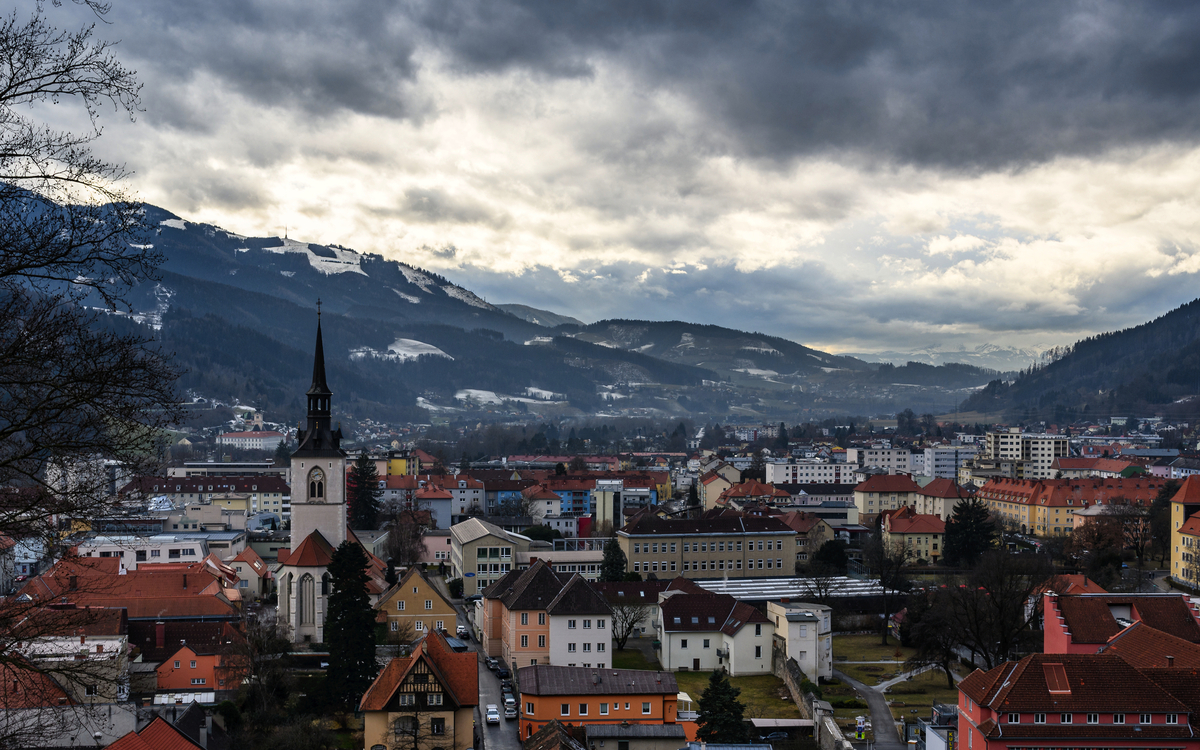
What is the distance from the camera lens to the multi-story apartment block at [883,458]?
449 feet

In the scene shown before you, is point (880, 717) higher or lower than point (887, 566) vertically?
lower

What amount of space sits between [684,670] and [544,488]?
167 ft

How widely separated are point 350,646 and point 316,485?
1935cm

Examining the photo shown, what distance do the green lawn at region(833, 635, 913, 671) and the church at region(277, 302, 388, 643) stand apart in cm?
2159

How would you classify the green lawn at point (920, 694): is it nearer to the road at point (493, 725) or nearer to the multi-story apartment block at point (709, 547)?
the road at point (493, 725)

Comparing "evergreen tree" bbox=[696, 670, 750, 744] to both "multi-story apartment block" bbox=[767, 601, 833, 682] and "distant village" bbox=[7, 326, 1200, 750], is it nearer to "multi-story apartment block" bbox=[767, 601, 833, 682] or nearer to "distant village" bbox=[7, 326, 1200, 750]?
"distant village" bbox=[7, 326, 1200, 750]

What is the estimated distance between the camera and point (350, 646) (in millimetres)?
33281

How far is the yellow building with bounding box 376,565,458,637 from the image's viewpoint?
44.2 metres

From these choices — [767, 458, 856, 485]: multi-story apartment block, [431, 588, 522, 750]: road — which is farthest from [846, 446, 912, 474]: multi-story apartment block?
[431, 588, 522, 750]: road

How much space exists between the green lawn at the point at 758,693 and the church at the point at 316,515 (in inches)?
635

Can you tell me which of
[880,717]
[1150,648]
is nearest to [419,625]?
[880,717]

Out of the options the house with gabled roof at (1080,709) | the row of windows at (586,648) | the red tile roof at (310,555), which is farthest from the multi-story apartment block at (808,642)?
the red tile roof at (310,555)

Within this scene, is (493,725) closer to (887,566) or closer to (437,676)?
(437,676)

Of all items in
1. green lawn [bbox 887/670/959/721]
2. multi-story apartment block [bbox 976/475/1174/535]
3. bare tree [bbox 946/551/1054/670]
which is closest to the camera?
green lawn [bbox 887/670/959/721]
